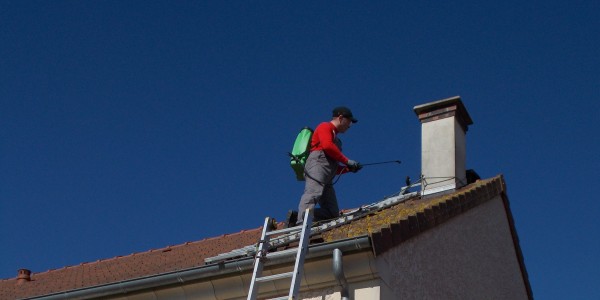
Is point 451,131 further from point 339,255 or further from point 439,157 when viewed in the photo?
A: point 339,255

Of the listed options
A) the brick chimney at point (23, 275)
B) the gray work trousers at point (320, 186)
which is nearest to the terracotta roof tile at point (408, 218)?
the gray work trousers at point (320, 186)

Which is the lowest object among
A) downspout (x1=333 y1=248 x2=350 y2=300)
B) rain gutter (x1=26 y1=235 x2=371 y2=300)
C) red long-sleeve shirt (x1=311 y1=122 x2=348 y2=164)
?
downspout (x1=333 y1=248 x2=350 y2=300)

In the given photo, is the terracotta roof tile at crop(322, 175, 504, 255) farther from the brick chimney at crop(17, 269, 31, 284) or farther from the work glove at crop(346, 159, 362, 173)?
the brick chimney at crop(17, 269, 31, 284)

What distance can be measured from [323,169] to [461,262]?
1.87 metres

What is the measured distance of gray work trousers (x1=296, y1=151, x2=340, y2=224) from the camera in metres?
9.33

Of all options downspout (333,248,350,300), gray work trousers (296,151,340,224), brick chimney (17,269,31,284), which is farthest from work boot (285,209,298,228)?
brick chimney (17,269,31,284)

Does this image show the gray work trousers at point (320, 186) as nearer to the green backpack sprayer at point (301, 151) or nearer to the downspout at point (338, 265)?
the green backpack sprayer at point (301, 151)

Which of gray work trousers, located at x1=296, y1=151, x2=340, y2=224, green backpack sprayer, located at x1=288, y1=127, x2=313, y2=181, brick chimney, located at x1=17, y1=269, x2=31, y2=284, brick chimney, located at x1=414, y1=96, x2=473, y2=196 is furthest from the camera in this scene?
brick chimney, located at x1=17, y1=269, x2=31, y2=284

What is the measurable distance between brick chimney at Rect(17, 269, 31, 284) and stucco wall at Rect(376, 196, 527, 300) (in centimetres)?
639

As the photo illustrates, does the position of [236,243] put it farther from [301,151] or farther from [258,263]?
[258,263]

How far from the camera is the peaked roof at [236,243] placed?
8.41 meters

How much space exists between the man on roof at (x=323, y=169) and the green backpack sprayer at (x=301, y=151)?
5cm

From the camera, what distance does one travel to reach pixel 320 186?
9.41 m

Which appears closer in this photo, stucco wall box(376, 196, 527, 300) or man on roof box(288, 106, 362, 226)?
stucco wall box(376, 196, 527, 300)
